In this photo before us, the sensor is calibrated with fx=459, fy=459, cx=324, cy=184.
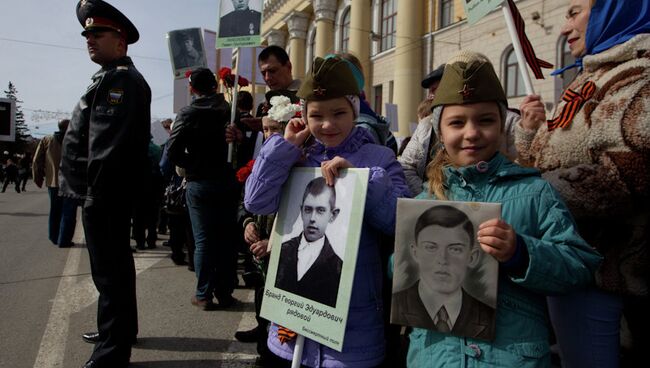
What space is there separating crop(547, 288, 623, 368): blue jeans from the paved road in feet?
6.87

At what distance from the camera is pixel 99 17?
3066 mm

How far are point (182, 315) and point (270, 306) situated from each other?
255 centimetres

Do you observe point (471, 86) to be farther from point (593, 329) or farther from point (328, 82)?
point (593, 329)

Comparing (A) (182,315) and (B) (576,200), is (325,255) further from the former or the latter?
(A) (182,315)

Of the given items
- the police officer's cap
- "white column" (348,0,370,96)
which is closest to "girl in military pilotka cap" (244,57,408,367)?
the police officer's cap

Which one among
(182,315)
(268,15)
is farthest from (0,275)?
(268,15)

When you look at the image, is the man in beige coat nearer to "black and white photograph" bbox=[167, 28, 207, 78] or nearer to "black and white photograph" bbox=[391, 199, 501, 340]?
"black and white photograph" bbox=[167, 28, 207, 78]

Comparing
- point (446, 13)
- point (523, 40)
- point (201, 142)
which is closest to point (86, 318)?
point (201, 142)

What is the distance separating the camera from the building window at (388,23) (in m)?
22.6

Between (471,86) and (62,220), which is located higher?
(471,86)

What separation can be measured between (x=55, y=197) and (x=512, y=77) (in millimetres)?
13903

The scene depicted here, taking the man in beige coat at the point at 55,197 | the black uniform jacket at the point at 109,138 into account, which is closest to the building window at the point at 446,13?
the man in beige coat at the point at 55,197

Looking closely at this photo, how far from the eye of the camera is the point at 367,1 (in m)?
23.3

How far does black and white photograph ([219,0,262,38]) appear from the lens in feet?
15.7
